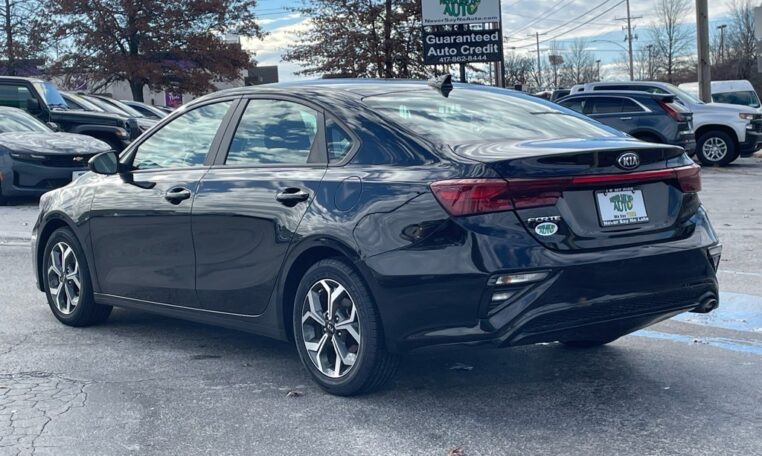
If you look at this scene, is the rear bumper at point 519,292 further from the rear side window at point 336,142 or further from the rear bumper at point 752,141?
the rear bumper at point 752,141

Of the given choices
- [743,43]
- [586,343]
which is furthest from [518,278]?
[743,43]

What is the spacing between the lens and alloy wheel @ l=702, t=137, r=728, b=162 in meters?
21.9

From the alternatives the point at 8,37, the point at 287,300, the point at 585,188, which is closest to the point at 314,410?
the point at 287,300

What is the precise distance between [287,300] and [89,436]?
4.07 ft

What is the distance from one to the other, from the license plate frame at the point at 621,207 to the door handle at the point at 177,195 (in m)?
2.40

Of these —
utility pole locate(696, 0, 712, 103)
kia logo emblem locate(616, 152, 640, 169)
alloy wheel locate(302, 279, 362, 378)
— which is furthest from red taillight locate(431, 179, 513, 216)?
utility pole locate(696, 0, 712, 103)

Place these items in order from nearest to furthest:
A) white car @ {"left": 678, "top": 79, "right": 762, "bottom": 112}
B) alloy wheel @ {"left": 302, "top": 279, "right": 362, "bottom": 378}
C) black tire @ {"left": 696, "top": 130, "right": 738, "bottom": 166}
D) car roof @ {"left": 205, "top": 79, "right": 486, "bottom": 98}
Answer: alloy wheel @ {"left": 302, "top": 279, "right": 362, "bottom": 378}, car roof @ {"left": 205, "top": 79, "right": 486, "bottom": 98}, black tire @ {"left": 696, "top": 130, "right": 738, "bottom": 166}, white car @ {"left": 678, "top": 79, "right": 762, "bottom": 112}

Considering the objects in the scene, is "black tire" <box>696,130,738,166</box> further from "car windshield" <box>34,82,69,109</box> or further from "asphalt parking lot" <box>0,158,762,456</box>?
"asphalt parking lot" <box>0,158,762,456</box>

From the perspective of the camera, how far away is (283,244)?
207 inches

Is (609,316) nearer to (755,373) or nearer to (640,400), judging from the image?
(640,400)

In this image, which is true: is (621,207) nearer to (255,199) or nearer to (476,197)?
(476,197)

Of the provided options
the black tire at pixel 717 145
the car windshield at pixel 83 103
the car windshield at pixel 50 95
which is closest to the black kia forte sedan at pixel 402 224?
the car windshield at pixel 50 95

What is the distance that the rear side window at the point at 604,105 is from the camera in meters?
21.0

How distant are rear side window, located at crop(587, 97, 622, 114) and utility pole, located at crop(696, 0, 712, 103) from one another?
599cm
